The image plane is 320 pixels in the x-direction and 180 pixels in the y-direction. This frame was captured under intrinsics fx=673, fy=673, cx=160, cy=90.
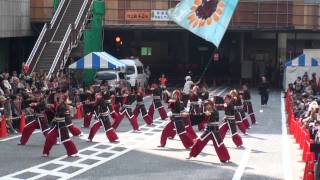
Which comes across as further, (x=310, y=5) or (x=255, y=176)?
(x=310, y=5)

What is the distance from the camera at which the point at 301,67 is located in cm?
4131

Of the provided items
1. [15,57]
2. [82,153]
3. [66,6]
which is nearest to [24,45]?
[15,57]

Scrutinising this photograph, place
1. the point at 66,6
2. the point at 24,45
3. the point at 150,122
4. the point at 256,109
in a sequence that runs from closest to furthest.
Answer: the point at 150,122, the point at 256,109, the point at 66,6, the point at 24,45

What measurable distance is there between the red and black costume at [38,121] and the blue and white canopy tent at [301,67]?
23467mm

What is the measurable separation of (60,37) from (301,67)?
1498cm

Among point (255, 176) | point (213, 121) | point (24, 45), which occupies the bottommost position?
point (255, 176)

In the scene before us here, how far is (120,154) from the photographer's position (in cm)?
1975

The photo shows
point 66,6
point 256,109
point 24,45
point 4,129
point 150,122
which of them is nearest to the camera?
point 4,129

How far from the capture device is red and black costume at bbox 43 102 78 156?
1895cm

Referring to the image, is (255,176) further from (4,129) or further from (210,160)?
(4,129)

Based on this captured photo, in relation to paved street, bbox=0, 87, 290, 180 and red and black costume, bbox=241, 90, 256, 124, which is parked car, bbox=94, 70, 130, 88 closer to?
red and black costume, bbox=241, 90, 256, 124

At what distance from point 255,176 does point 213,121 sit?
2.43m

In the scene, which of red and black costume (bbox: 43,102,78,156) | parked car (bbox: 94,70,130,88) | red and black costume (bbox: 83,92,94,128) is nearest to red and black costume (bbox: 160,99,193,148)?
red and black costume (bbox: 43,102,78,156)

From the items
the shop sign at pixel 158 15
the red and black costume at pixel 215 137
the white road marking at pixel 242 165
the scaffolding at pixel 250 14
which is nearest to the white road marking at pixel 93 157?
the red and black costume at pixel 215 137
